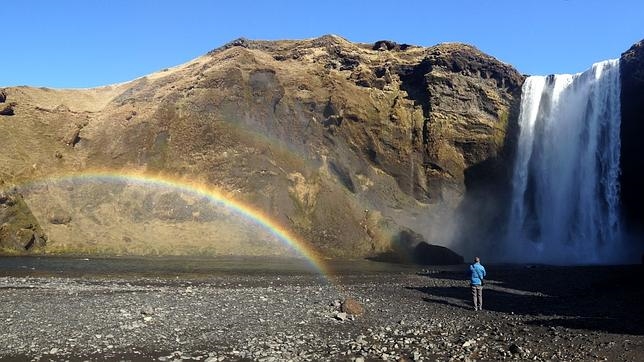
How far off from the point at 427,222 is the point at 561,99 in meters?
23.4

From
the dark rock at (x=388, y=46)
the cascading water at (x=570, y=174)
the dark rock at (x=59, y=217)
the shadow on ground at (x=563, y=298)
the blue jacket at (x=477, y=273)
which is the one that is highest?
the dark rock at (x=388, y=46)

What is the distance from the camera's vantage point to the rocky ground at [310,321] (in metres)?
15.0

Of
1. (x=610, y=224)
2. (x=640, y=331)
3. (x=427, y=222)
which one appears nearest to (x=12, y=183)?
(x=427, y=222)

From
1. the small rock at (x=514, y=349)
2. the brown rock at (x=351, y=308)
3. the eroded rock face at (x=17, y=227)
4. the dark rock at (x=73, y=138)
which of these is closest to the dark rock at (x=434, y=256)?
the brown rock at (x=351, y=308)

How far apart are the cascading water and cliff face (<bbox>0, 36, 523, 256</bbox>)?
4643 mm

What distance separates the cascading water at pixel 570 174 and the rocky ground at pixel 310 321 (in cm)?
3435

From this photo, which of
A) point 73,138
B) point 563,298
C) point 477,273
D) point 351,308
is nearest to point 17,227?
point 73,138

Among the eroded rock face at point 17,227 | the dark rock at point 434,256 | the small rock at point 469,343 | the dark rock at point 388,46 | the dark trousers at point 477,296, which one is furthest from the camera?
the dark rock at point 388,46

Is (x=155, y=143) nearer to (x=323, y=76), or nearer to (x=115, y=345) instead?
(x=323, y=76)

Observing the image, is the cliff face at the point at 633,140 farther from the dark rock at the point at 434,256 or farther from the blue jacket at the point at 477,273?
the blue jacket at the point at 477,273

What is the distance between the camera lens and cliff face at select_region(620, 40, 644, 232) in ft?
201

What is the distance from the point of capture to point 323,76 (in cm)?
7825

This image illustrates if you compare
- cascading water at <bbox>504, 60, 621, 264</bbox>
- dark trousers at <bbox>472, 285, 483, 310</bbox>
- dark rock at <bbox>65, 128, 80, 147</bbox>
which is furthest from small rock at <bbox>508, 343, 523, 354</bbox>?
dark rock at <bbox>65, 128, 80, 147</bbox>

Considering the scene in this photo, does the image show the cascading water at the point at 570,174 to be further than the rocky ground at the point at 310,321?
Yes
